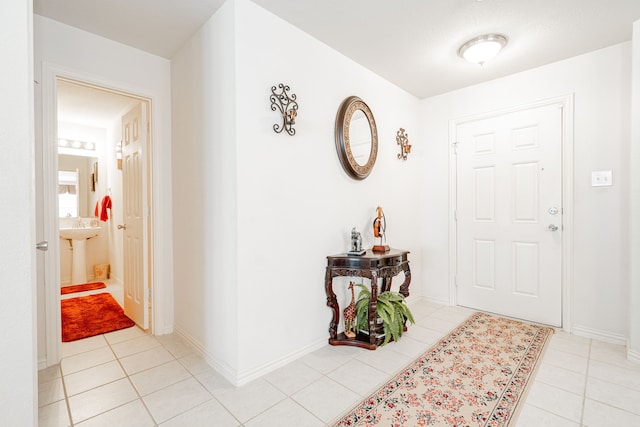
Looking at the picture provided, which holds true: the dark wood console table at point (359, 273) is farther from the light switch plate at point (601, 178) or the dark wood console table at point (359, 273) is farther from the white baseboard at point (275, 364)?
the light switch plate at point (601, 178)

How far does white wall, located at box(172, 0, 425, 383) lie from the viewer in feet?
6.47

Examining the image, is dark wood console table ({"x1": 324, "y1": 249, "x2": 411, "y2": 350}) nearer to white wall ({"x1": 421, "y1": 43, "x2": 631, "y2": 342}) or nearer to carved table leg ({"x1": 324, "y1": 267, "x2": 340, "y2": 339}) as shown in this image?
carved table leg ({"x1": 324, "y1": 267, "x2": 340, "y2": 339})

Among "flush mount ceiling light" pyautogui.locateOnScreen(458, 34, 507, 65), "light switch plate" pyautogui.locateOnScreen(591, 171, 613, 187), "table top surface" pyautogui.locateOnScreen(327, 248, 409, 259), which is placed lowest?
"table top surface" pyautogui.locateOnScreen(327, 248, 409, 259)

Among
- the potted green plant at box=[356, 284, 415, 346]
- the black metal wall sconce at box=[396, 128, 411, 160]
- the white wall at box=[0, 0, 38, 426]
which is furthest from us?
the black metal wall sconce at box=[396, 128, 411, 160]

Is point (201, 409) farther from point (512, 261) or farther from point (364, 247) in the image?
point (512, 261)

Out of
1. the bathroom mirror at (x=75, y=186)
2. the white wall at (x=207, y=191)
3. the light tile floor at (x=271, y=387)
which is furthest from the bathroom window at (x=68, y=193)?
the white wall at (x=207, y=191)

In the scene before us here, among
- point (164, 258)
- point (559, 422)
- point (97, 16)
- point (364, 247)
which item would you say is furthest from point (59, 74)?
point (559, 422)

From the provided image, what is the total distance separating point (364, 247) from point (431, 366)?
3.70 feet

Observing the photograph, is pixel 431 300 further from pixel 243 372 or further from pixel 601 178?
pixel 243 372

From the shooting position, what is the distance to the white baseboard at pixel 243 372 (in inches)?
76.2

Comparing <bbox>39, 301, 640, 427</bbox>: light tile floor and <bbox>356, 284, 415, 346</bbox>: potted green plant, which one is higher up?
<bbox>356, 284, 415, 346</bbox>: potted green plant

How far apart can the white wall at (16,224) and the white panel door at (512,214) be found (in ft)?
11.6

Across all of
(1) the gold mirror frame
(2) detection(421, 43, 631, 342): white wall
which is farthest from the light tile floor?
(1) the gold mirror frame

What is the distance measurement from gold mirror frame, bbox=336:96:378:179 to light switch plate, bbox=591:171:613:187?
74.6 inches
